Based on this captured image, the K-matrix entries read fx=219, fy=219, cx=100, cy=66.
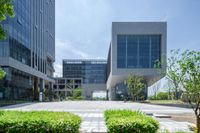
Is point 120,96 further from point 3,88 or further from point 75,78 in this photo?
point 75,78

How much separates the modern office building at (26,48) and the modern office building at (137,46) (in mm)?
22005

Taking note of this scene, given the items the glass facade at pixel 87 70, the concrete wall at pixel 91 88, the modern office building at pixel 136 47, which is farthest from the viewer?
Answer: the glass facade at pixel 87 70

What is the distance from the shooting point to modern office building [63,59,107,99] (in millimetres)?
123312

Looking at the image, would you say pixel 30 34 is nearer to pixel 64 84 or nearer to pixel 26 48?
pixel 26 48

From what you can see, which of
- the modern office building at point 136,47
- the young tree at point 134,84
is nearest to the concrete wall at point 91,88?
the modern office building at point 136,47

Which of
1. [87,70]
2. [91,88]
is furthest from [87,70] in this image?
[91,88]

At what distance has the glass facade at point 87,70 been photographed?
123312mm

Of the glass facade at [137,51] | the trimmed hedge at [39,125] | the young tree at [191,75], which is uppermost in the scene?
the glass facade at [137,51]

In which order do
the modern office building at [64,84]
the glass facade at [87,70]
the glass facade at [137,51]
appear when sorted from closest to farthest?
1. the glass facade at [137,51]
2. the modern office building at [64,84]
3. the glass facade at [87,70]

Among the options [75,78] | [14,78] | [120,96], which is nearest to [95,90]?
[75,78]

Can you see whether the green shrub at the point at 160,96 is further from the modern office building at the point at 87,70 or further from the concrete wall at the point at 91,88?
the modern office building at the point at 87,70

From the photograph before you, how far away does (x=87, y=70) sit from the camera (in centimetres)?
12381

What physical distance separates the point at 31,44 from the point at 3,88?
718 inches

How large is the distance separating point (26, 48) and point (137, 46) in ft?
98.0
